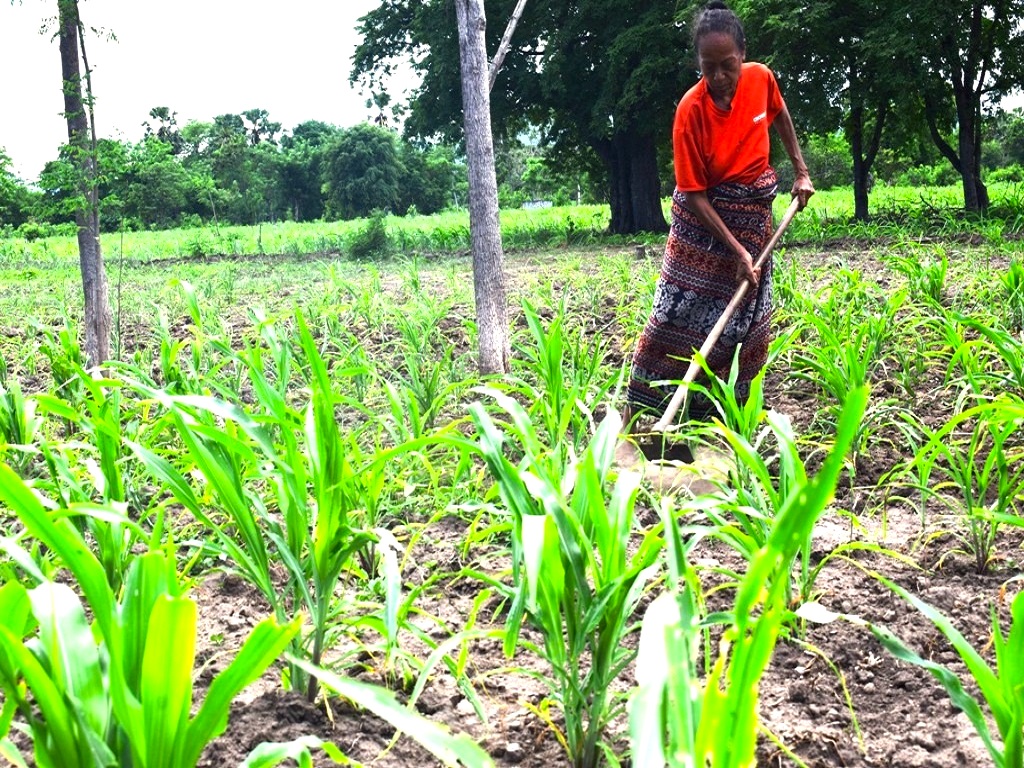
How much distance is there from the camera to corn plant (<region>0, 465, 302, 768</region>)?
98cm

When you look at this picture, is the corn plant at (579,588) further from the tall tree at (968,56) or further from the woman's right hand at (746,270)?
the tall tree at (968,56)

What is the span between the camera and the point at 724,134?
3102mm

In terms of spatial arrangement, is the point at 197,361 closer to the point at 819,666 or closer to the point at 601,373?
the point at 601,373

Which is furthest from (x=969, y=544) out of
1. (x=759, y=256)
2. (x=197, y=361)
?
(x=197, y=361)

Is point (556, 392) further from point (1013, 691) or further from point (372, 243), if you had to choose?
point (372, 243)

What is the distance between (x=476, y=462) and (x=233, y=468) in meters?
1.57

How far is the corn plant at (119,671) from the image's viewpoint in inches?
38.4

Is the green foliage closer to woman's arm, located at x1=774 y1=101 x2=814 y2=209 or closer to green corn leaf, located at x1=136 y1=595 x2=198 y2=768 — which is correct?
woman's arm, located at x1=774 y1=101 x2=814 y2=209

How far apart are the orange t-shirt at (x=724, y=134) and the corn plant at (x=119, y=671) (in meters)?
2.43

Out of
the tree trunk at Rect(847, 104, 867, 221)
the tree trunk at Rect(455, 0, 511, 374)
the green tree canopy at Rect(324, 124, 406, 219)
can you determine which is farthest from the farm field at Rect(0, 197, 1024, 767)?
the green tree canopy at Rect(324, 124, 406, 219)

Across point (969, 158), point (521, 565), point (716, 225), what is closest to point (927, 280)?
point (716, 225)

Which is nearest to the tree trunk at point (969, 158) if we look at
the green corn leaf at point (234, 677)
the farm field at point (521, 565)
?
the farm field at point (521, 565)

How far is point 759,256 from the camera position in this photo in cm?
332

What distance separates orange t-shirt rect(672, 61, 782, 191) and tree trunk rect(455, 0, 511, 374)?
1.10 meters
